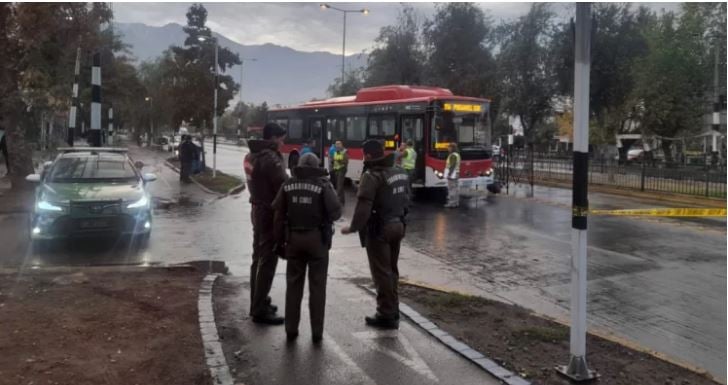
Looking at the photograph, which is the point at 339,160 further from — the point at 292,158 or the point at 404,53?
the point at 404,53

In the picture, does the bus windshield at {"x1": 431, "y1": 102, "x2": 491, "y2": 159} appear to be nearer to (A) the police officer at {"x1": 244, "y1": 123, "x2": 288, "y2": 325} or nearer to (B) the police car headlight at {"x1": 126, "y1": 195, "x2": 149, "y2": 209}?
(B) the police car headlight at {"x1": 126, "y1": 195, "x2": 149, "y2": 209}

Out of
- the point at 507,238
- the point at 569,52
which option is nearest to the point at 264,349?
the point at 507,238

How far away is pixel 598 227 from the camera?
13.6m

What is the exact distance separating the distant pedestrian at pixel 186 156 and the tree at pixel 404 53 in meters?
20.6

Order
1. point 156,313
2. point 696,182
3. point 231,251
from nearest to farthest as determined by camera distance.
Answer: point 156,313, point 231,251, point 696,182

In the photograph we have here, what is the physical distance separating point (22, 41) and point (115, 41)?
26784mm

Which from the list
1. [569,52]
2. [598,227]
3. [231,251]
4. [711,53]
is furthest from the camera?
[711,53]

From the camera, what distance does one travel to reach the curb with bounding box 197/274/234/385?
4.93 meters

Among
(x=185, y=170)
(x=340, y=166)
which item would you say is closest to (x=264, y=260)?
(x=340, y=166)

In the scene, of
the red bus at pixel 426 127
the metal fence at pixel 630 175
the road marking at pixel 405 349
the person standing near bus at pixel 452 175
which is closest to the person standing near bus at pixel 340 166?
the red bus at pixel 426 127

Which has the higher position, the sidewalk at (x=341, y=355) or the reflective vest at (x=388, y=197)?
the reflective vest at (x=388, y=197)

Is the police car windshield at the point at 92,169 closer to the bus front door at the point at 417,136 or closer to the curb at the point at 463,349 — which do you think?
the curb at the point at 463,349

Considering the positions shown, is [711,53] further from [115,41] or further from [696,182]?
[115,41]

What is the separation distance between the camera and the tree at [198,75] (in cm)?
3603
